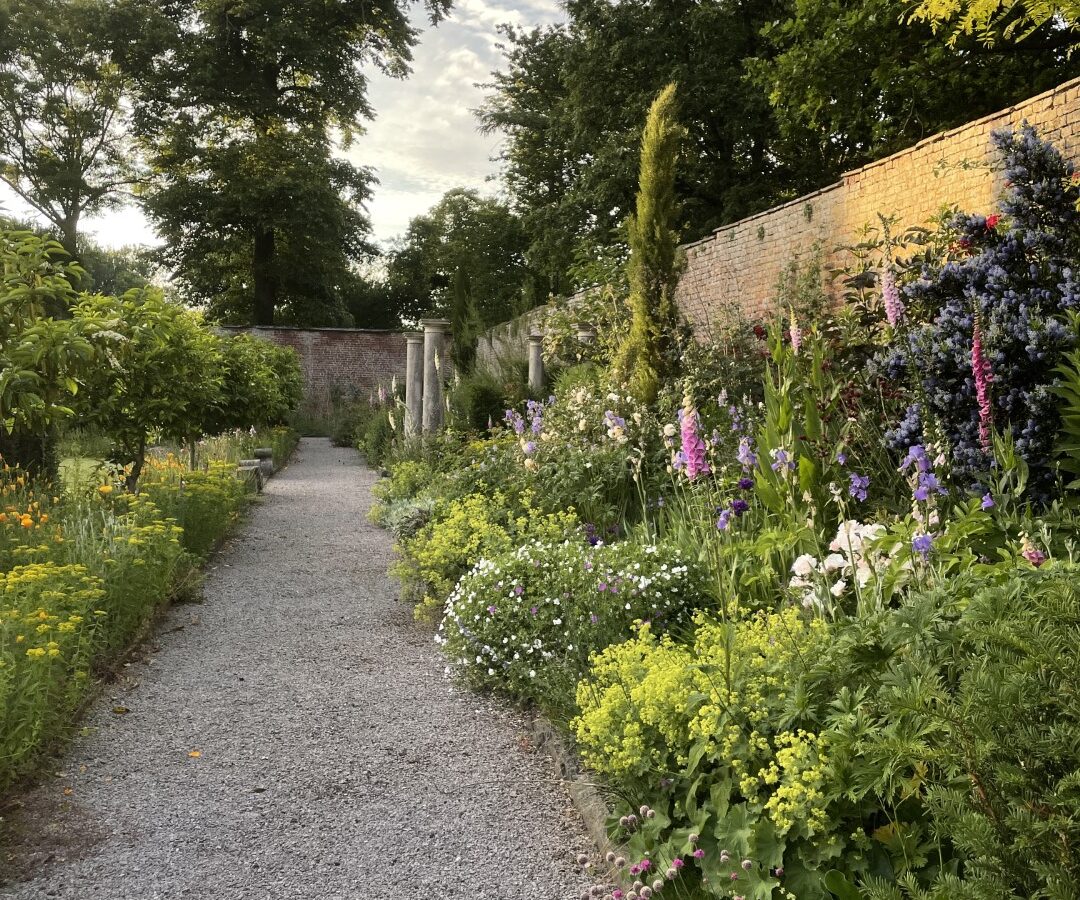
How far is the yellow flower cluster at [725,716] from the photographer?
212 centimetres

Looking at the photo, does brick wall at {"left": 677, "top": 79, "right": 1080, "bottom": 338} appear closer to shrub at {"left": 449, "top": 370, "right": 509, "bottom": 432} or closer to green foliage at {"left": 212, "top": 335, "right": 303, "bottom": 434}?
shrub at {"left": 449, "top": 370, "right": 509, "bottom": 432}

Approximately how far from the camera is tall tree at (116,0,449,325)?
24.0m

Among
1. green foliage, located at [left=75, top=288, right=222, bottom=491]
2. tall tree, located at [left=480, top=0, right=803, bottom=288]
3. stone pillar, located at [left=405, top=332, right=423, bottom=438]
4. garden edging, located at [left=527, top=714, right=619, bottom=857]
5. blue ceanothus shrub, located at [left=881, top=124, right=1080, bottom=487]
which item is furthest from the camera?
tall tree, located at [left=480, top=0, right=803, bottom=288]

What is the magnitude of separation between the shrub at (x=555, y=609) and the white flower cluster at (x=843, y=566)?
0.78m

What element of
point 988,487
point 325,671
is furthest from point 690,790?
point 325,671

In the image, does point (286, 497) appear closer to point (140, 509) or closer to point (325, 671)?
point (140, 509)

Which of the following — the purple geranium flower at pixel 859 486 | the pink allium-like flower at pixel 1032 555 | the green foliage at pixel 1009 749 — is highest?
the purple geranium flower at pixel 859 486

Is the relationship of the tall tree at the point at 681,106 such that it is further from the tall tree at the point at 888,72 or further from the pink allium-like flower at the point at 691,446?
the pink allium-like flower at the point at 691,446

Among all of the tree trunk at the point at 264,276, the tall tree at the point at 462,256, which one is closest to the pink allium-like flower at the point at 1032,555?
the tall tree at the point at 462,256

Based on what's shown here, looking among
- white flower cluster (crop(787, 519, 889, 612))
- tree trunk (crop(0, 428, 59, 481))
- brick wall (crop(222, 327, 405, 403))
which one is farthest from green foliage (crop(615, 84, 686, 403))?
brick wall (crop(222, 327, 405, 403))

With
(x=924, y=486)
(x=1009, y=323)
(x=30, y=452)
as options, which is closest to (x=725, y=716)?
(x=924, y=486)

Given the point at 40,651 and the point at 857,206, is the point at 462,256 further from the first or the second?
the point at 40,651

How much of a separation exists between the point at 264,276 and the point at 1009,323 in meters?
25.3

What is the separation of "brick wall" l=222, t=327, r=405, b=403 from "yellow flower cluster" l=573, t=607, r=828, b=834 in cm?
2197
